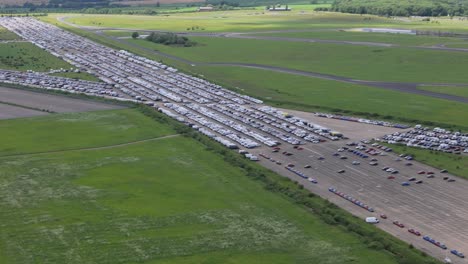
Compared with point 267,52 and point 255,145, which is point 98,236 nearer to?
point 255,145

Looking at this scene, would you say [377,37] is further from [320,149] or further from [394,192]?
[394,192]

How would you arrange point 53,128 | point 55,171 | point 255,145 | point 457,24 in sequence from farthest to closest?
point 457,24
point 53,128
point 255,145
point 55,171

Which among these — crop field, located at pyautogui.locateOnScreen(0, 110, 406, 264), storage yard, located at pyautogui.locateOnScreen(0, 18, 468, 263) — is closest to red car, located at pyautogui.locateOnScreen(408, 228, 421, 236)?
storage yard, located at pyautogui.locateOnScreen(0, 18, 468, 263)

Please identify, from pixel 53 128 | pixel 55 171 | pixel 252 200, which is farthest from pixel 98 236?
pixel 53 128

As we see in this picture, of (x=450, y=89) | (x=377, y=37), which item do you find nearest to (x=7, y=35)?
(x=377, y=37)

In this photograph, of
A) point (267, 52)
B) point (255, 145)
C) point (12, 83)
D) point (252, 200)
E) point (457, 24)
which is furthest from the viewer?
point (457, 24)

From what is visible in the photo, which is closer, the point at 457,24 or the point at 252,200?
the point at 252,200

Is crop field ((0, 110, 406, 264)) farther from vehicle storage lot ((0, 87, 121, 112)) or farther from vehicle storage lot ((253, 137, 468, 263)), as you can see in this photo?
vehicle storage lot ((0, 87, 121, 112))
